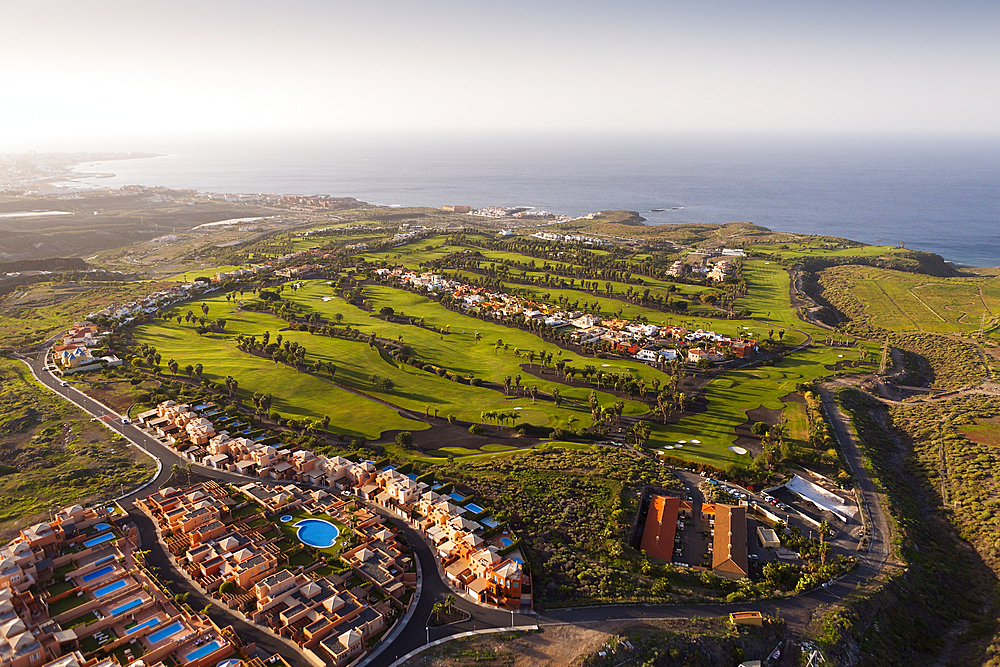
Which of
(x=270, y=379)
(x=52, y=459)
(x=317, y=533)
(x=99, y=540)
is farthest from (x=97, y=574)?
(x=270, y=379)

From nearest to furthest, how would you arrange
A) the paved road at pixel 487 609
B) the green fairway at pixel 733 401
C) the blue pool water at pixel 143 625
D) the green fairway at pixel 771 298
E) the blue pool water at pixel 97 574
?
the blue pool water at pixel 143 625 → the paved road at pixel 487 609 → the blue pool water at pixel 97 574 → the green fairway at pixel 733 401 → the green fairway at pixel 771 298

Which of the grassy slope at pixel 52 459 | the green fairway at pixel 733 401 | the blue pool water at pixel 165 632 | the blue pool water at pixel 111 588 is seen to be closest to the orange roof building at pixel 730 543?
the green fairway at pixel 733 401

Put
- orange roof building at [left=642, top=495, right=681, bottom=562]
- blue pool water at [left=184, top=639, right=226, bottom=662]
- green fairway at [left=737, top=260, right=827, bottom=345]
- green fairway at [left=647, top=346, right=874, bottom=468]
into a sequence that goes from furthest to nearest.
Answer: green fairway at [left=737, top=260, right=827, bottom=345] < green fairway at [left=647, top=346, right=874, bottom=468] < orange roof building at [left=642, top=495, right=681, bottom=562] < blue pool water at [left=184, top=639, right=226, bottom=662]

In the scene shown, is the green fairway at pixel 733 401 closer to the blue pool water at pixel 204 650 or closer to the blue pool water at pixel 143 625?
the blue pool water at pixel 204 650

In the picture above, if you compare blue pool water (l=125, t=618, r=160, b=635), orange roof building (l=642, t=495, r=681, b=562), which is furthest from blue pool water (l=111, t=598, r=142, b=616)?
orange roof building (l=642, t=495, r=681, b=562)

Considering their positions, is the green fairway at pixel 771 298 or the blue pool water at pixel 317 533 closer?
the blue pool water at pixel 317 533

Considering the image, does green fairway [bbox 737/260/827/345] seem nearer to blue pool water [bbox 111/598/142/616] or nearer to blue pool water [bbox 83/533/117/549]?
blue pool water [bbox 111/598/142/616]
